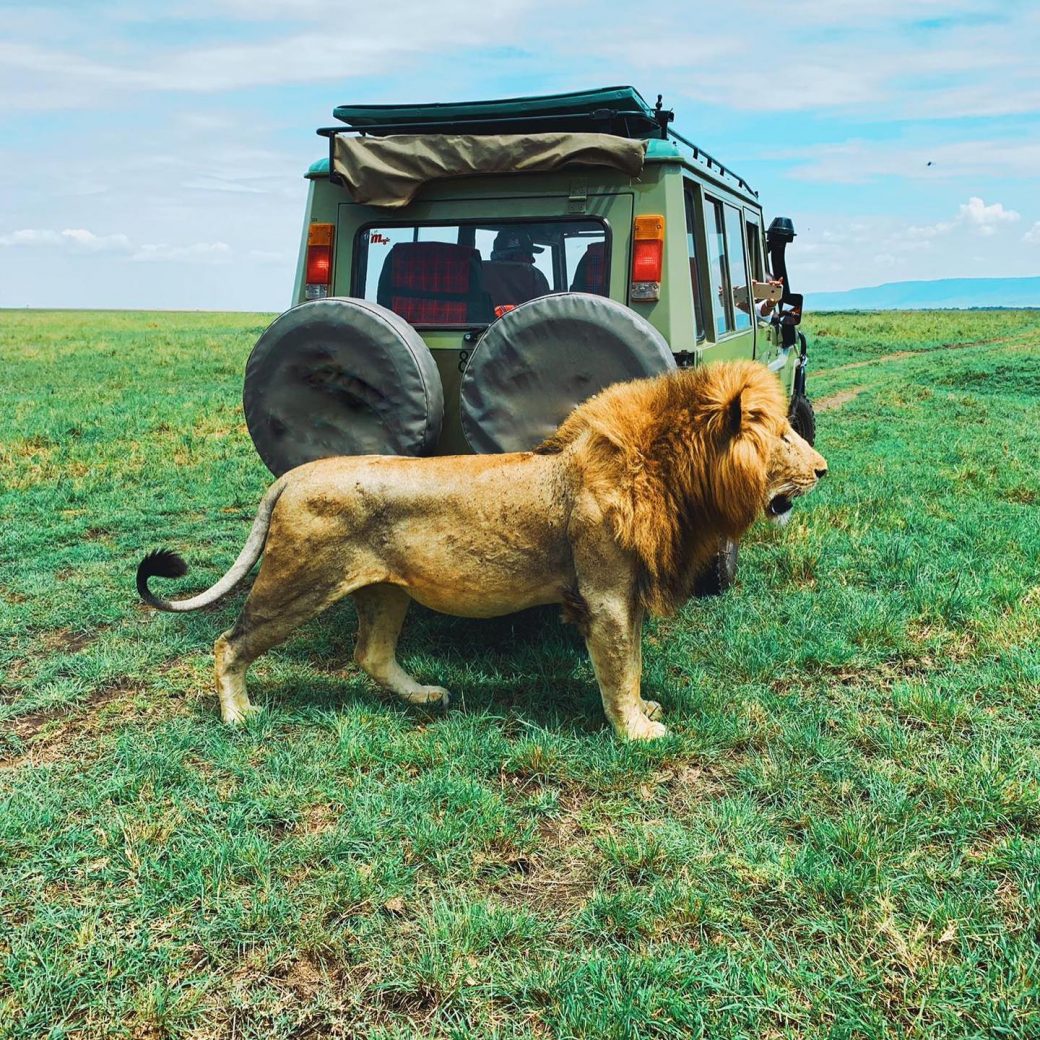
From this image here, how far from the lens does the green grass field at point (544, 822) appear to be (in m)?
2.37

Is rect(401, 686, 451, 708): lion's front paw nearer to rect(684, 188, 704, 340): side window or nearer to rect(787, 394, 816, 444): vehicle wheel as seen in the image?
rect(684, 188, 704, 340): side window

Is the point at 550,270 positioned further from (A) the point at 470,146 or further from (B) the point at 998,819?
(B) the point at 998,819

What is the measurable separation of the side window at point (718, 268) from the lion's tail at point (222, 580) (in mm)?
3060

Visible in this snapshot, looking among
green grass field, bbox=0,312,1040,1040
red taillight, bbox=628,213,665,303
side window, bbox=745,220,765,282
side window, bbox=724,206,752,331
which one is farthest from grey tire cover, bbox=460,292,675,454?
side window, bbox=745,220,765,282

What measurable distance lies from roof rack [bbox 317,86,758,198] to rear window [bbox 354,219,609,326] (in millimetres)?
620

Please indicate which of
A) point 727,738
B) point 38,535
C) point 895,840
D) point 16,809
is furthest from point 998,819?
point 38,535

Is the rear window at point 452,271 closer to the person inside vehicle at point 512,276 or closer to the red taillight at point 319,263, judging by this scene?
the person inside vehicle at point 512,276

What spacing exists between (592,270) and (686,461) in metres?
1.75

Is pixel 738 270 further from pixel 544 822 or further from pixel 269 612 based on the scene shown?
pixel 544 822

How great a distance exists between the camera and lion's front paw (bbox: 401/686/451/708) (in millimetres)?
4043

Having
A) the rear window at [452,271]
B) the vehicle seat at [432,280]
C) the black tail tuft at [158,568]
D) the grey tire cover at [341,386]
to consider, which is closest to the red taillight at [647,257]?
the rear window at [452,271]

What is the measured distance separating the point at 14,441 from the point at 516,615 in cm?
824

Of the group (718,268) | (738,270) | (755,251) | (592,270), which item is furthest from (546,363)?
(755,251)

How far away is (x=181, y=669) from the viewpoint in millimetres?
4500
